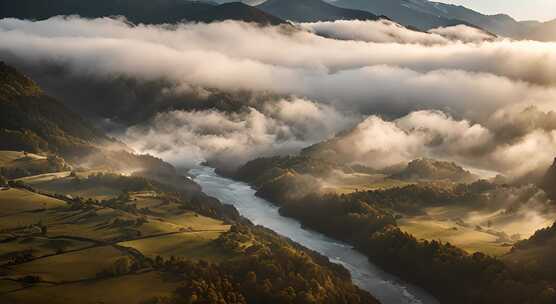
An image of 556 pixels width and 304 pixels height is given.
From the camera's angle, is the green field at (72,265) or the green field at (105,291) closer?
the green field at (105,291)

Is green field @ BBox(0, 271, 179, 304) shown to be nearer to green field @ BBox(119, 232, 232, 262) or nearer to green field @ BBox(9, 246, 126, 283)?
green field @ BBox(9, 246, 126, 283)

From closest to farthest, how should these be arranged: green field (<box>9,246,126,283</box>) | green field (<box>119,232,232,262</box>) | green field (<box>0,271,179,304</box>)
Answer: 1. green field (<box>0,271,179,304</box>)
2. green field (<box>9,246,126,283</box>)
3. green field (<box>119,232,232,262</box>)

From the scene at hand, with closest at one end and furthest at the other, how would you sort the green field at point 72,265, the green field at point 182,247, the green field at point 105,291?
1. the green field at point 105,291
2. the green field at point 72,265
3. the green field at point 182,247

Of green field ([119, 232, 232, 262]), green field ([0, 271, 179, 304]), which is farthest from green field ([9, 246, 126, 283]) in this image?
green field ([119, 232, 232, 262])

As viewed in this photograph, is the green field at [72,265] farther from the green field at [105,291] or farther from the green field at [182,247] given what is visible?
the green field at [182,247]

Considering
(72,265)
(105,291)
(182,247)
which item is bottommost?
(105,291)

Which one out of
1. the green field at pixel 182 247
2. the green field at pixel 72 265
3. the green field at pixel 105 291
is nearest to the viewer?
the green field at pixel 105 291

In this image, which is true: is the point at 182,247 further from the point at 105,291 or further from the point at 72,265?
the point at 105,291

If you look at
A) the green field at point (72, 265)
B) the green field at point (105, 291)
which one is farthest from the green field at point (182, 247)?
the green field at point (105, 291)

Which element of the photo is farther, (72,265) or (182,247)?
(182,247)

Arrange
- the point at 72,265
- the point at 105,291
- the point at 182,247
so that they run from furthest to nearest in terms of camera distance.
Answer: the point at 182,247 → the point at 72,265 → the point at 105,291

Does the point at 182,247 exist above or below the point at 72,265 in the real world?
above

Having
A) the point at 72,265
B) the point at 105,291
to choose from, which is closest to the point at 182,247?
the point at 72,265
